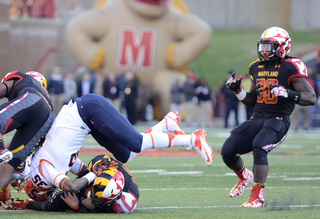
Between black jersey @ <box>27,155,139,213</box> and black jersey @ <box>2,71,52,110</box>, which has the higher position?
black jersey @ <box>2,71,52,110</box>

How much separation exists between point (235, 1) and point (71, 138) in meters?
40.0

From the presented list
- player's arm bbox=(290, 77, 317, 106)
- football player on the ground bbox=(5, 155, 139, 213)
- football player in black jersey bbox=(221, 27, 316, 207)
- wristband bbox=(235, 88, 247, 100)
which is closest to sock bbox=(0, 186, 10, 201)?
football player on the ground bbox=(5, 155, 139, 213)

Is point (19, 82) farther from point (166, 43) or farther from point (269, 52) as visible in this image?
point (166, 43)

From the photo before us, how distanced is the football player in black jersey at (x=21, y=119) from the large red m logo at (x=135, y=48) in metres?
13.5

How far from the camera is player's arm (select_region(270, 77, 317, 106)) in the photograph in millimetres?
4984

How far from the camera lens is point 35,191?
499cm

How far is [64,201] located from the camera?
488 cm

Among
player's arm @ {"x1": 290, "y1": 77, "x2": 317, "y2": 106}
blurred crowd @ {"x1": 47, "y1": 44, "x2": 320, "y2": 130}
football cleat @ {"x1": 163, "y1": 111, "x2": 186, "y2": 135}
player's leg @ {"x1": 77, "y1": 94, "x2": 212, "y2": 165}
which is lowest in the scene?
blurred crowd @ {"x1": 47, "y1": 44, "x2": 320, "y2": 130}

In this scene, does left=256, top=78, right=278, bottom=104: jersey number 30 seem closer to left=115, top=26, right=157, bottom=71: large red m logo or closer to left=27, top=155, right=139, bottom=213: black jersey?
left=27, top=155, right=139, bottom=213: black jersey

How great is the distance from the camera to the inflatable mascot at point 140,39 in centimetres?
1839

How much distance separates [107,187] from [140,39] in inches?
563

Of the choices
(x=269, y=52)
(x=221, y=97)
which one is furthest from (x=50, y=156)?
(x=221, y=97)

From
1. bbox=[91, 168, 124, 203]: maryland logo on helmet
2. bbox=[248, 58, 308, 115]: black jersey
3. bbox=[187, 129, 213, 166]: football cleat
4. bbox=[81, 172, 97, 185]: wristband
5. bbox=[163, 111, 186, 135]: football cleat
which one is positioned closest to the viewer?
bbox=[91, 168, 124, 203]: maryland logo on helmet

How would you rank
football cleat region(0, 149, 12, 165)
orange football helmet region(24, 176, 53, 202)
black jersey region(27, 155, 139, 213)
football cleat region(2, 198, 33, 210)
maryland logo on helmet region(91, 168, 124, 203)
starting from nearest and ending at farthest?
football cleat region(0, 149, 12, 165) < maryland logo on helmet region(91, 168, 124, 203) < black jersey region(27, 155, 139, 213) < orange football helmet region(24, 176, 53, 202) < football cleat region(2, 198, 33, 210)
